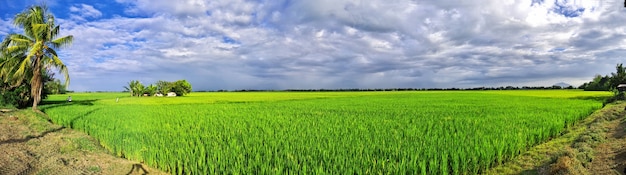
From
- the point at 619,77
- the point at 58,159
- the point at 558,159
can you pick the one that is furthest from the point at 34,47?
the point at 619,77

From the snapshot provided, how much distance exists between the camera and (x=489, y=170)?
23.0 ft

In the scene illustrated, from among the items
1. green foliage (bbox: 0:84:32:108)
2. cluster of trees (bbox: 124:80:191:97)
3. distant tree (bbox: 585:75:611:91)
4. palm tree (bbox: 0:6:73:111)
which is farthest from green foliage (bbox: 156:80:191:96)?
distant tree (bbox: 585:75:611:91)

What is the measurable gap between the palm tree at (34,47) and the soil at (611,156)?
26680mm

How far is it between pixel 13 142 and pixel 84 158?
373cm

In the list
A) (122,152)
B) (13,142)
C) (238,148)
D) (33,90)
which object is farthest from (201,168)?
(33,90)

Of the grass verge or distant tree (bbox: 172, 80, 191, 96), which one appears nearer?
the grass verge

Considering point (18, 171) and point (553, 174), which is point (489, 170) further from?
point (18, 171)

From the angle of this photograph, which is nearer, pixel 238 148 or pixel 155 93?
pixel 238 148

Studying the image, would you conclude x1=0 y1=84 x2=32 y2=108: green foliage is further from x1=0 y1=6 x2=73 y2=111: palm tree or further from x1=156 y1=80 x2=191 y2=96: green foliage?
x1=156 y1=80 x2=191 y2=96: green foliage

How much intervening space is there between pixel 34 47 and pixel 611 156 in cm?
2730

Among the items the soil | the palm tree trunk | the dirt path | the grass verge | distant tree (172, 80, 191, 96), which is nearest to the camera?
the grass verge

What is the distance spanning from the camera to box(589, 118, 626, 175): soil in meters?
6.45

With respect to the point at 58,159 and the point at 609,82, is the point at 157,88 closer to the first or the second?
the point at 58,159

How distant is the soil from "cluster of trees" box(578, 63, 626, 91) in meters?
46.3
